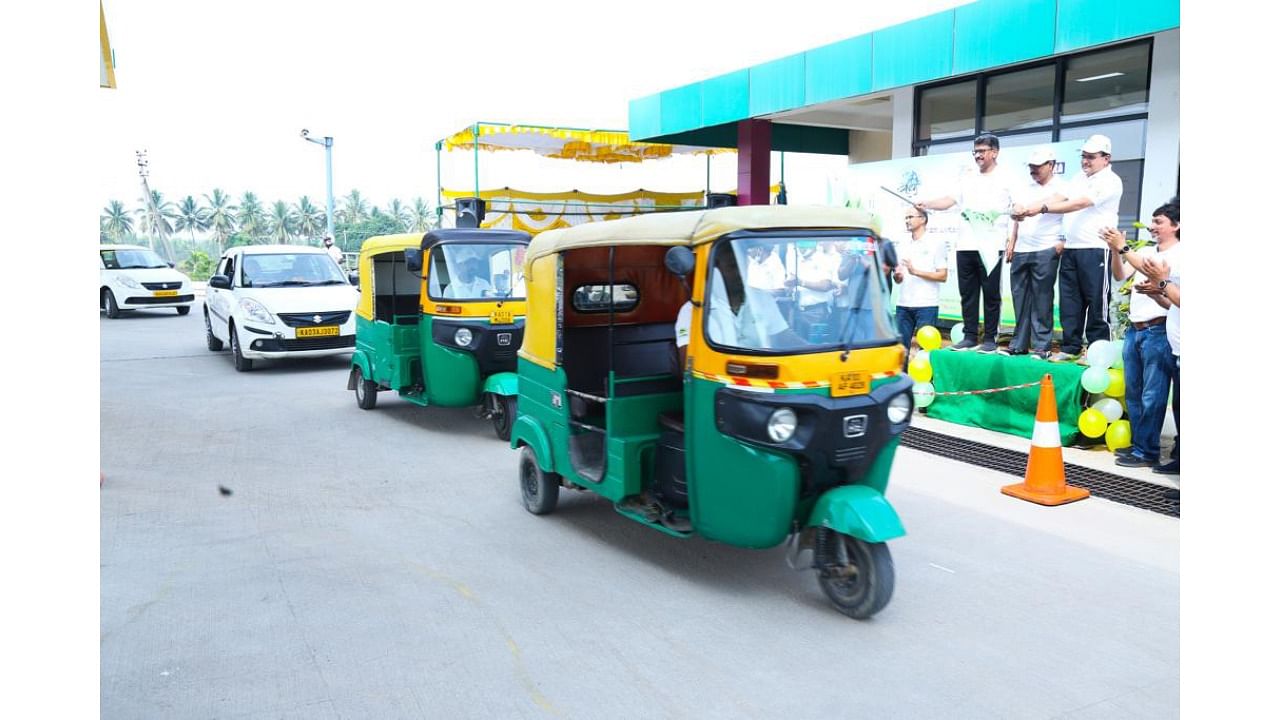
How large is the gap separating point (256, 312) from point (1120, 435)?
11.0m

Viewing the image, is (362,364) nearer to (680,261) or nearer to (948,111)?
(680,261)

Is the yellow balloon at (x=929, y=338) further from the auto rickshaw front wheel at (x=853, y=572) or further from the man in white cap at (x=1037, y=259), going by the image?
the auto rickshaw front wheel at (x=853, y=572)

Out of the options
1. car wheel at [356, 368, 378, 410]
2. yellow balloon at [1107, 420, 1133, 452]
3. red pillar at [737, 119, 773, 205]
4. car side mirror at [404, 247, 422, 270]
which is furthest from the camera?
red pillar at [737, 119, 773, 205]

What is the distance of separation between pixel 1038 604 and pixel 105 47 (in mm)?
10382

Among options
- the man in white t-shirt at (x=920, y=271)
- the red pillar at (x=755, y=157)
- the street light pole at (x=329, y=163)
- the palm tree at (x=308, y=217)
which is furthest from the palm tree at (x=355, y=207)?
Answer: the man in white t-shirt at (x=920, y=271)

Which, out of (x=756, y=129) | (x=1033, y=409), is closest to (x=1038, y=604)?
(x=1033, y=409)

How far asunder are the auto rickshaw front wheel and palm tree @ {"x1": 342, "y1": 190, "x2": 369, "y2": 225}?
78147mm

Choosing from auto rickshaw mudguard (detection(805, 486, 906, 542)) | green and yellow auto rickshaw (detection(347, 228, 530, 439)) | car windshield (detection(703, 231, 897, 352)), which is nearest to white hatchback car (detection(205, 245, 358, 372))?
green and yellow auto rickshaw (detection(347, 228, 530, 439))

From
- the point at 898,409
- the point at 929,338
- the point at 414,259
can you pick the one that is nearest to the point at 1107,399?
the point at 929,338

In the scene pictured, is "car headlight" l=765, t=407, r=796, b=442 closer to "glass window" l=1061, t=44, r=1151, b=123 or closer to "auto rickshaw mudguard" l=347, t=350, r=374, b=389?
"auto rickshaw mudguard" l=347, t=350, r=374, b=389

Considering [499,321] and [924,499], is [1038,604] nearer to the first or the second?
[924,499]

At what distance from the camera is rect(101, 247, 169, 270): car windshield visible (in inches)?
873

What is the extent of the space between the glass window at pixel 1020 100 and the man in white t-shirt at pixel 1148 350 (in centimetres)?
483

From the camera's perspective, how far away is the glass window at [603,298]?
21.4 ft
